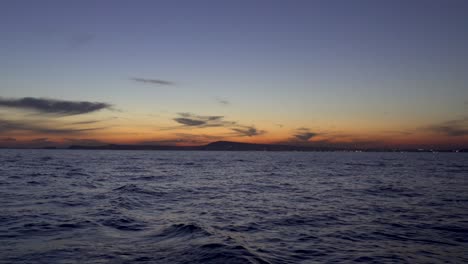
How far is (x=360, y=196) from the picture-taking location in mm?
29172

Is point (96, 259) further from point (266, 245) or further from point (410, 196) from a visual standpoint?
point (410, 196)

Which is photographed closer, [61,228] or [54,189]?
[61,228]

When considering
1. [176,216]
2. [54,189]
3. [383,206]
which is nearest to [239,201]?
[176,216]

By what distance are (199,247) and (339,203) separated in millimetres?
15631

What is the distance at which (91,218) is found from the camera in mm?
18031

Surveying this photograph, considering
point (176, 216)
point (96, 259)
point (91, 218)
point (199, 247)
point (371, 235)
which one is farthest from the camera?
point (176, 216)

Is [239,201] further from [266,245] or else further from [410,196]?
[410,196]

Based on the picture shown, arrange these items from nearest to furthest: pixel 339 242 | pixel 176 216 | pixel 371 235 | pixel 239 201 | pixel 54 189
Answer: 1. pixel 339 242
2. pixel 371 235
3. pixel 176 216
4. pixel 239 201
5. pixel 54 189

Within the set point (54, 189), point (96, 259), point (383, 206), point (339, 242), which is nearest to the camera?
point (96, 259)

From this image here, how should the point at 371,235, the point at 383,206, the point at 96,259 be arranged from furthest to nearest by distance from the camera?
the point at 383,206 → the point at 371,235 → the point at 96,259

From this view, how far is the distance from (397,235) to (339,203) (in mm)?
9474

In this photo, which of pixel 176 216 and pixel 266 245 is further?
pixel 176 216

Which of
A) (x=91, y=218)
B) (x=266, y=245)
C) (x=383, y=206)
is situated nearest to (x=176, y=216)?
(x=91, y=218)

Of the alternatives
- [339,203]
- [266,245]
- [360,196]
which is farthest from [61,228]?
[360,196]
